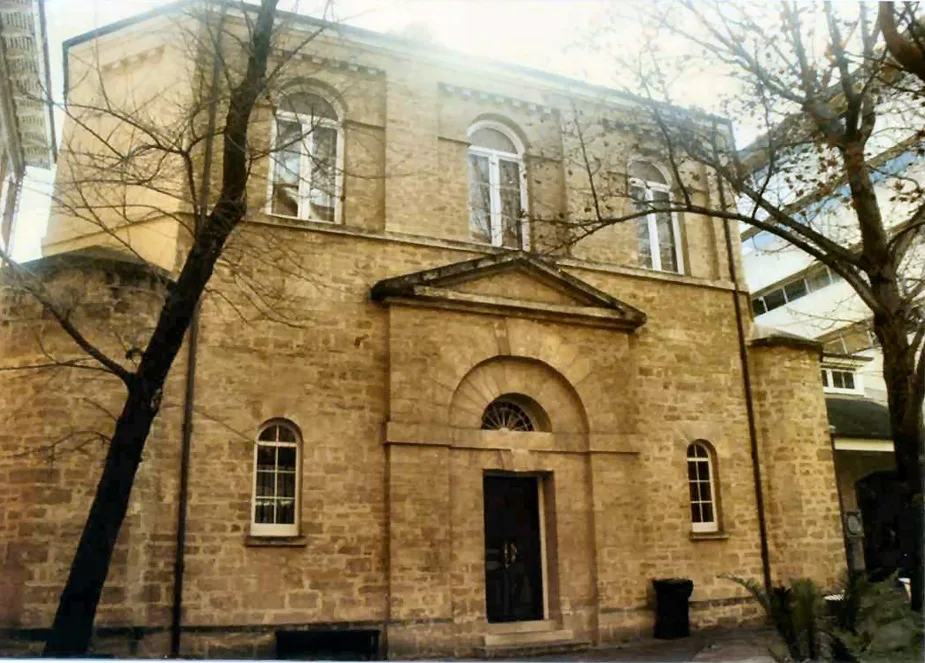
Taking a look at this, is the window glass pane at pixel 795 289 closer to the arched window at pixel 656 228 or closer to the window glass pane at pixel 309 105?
the arched window at pixel 656 228

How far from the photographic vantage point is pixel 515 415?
10.0 metres

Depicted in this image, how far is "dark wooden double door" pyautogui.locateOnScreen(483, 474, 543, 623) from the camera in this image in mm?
9344

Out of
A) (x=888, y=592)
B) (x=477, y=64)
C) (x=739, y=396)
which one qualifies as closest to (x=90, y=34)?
(x=477, y=64)

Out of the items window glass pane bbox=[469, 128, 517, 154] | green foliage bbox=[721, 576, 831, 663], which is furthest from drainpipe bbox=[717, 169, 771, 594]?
green foliage bbox=[721, 576, 831, 663]

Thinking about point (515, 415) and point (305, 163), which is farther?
point (515, 415)

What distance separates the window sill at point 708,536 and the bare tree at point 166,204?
5.62m

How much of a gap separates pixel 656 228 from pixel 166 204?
669cm

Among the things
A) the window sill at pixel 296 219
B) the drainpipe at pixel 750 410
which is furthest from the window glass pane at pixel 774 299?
the window sill at pixel 296 219

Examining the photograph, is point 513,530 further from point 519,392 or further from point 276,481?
point 276,481

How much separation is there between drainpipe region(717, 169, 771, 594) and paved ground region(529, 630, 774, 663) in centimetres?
109

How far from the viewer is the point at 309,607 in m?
8.15

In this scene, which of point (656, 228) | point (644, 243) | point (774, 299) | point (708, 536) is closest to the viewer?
point (708, 536)

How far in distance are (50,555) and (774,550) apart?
8573mm

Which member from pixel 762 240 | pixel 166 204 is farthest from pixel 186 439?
pixel 762 240
